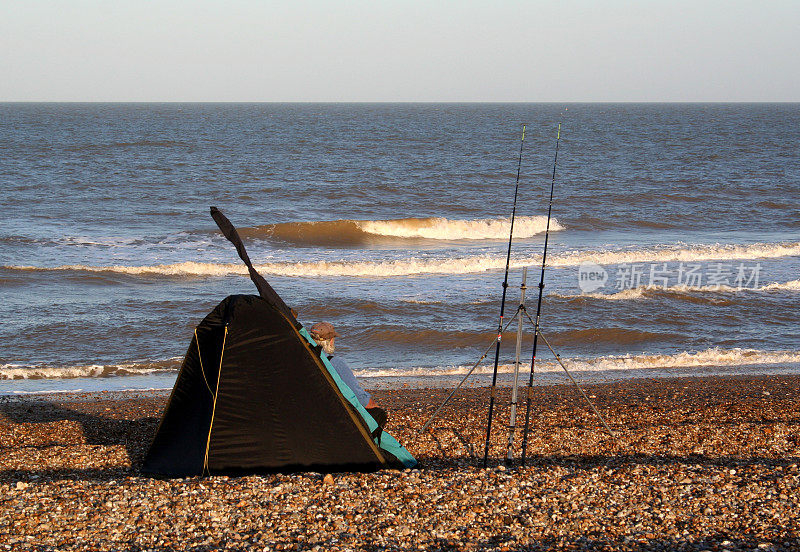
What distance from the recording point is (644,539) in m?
4.48

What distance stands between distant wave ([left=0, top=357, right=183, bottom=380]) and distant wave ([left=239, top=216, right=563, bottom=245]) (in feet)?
38.7

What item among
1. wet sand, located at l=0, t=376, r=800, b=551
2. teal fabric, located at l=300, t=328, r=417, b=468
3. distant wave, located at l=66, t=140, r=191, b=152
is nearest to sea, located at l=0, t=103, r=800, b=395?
teal fabric, located at l=300, t=328, r=417, b=468

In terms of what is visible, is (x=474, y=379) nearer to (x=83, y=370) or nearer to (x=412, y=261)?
(x=83, y=370)

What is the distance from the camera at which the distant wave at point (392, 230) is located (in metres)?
23.0

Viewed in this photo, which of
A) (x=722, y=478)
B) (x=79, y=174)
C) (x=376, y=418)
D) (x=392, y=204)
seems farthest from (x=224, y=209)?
(x=722, y=478)

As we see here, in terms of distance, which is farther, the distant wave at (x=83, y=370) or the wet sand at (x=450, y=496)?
the distant wave at (x=83, y=370)

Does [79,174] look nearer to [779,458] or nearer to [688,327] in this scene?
[688,327]

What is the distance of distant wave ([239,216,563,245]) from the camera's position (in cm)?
2295

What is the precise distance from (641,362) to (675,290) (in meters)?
4.51

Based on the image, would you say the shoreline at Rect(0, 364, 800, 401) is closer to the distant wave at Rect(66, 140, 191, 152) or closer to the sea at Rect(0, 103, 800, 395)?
the sea at Rect(0, 103, 800, 395)

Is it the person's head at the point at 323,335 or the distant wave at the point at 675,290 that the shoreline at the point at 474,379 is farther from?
the distant wave at the point at 675,290

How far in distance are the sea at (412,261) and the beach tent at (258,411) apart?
154 cm

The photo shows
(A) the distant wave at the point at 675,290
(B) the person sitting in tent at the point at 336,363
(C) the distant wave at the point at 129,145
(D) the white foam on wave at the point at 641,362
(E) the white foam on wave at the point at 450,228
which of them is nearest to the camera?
(B) the person sitting in tent at the point at 336,363

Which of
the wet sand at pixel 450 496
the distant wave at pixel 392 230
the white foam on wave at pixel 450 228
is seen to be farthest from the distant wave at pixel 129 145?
the wet sand at pixel 450 496
